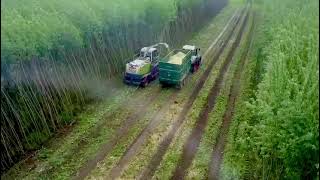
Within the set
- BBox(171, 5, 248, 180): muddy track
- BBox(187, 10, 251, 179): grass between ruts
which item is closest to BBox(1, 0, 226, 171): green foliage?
BBox(171, 5, 248, 180): muddy track

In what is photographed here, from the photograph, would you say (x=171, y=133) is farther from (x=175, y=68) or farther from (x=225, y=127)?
(x=175, y=68)

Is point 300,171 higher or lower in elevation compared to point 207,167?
higher

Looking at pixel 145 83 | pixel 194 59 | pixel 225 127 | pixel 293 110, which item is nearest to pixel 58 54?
pixel 145 83

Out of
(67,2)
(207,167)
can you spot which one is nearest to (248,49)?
(67,2)

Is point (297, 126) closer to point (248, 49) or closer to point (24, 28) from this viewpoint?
point (24, 28)

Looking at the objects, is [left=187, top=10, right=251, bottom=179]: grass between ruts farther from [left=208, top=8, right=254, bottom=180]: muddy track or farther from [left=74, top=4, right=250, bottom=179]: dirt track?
[left=74, top=4, right=250, bottom=179]: dirt track

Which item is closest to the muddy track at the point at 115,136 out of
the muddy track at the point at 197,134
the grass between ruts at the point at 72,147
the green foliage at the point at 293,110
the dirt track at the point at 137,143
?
the dirt track at the point at 137,143

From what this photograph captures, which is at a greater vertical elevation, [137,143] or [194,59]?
[137,143]
